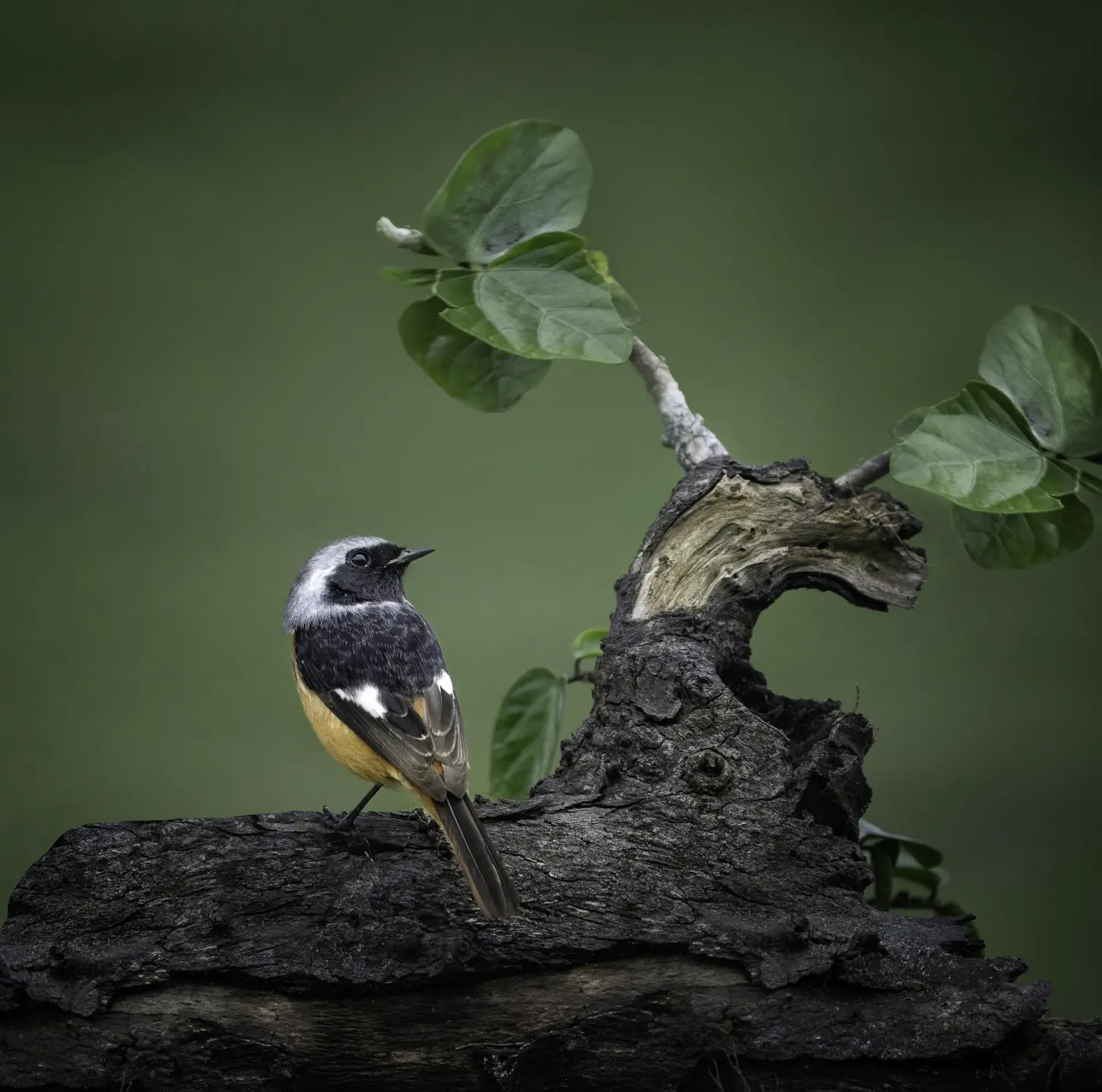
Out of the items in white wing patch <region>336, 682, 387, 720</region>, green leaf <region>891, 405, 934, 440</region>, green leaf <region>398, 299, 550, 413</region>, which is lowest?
white wing patch <region>336, 682, 387, 720</region>

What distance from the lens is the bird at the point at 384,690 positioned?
4.45 feet

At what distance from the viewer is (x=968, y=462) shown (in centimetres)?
184

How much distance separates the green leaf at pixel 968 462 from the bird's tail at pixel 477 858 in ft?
2.77

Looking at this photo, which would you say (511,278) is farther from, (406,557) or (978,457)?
(978,457)

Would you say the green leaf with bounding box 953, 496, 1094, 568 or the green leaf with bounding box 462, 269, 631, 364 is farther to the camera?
the green leaf with bounding box 953, 496, 1094, 568

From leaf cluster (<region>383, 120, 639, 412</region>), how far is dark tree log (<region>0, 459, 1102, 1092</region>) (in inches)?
28.4

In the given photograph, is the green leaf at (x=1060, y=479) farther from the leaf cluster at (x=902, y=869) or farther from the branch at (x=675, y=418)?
the leaf cluster at (x=902, y=869)

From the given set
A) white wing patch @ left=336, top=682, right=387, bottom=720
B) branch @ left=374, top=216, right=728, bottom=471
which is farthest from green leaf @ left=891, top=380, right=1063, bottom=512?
white wing patch @ left=336, top=682, right=387, bottom=720

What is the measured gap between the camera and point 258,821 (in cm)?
140

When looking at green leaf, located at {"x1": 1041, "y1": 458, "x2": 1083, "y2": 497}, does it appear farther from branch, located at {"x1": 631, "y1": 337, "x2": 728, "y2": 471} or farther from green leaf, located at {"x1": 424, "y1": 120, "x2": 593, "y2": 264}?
green leaf, located at {"x1": 424, "y1": 120, "x2": 593, "y2": 264}

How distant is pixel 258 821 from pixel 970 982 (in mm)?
832

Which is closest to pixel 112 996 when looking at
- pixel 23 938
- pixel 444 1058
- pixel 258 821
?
pixel 23 938

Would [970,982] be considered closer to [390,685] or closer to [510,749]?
[390,685]

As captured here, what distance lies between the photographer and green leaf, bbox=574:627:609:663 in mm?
2125
